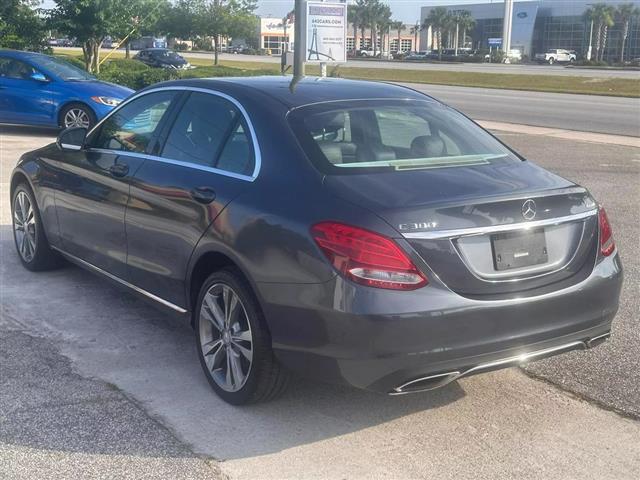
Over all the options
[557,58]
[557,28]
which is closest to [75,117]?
[557,58]

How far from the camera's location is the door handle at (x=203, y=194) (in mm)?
4688

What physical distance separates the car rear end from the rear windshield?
24 mm

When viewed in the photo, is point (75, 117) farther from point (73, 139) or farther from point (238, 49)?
point (238, 49)

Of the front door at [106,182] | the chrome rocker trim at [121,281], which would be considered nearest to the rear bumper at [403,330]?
the chrome rocker trim at [121,281]

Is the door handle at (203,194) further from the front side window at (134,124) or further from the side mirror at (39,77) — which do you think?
the side mirror at (39,77)

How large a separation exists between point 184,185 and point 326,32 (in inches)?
782

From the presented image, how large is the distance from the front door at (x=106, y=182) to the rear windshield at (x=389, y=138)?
3.93ft

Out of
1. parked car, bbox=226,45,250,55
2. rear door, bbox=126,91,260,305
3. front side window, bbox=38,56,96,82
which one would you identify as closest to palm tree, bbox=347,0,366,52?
parked car, bbox=226,45,250,55

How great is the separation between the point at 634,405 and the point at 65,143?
4189mm

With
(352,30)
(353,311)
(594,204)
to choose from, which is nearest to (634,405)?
(594,204)

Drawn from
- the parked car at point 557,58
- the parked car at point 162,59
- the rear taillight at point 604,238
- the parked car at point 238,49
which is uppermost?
the rear taillight at point 604,238

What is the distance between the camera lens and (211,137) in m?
5.03

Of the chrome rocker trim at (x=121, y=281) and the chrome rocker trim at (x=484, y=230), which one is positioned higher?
the chrome rocker trim at (x=484, y=230)

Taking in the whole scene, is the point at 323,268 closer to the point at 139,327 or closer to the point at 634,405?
the point at 634,405
